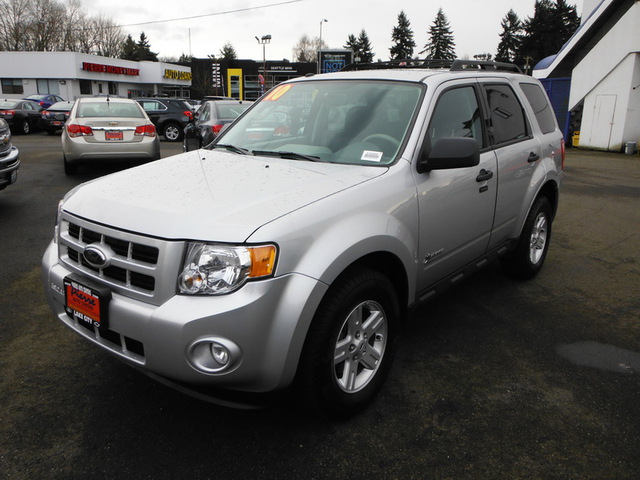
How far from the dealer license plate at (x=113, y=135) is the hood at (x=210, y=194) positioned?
7240 mm

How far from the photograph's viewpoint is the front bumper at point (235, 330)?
84.0 inches

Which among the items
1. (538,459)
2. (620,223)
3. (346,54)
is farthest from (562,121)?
(346,54)

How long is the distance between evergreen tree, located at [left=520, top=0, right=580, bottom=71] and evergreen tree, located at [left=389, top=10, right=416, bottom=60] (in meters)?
24.3

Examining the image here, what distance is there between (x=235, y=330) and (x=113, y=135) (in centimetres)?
884

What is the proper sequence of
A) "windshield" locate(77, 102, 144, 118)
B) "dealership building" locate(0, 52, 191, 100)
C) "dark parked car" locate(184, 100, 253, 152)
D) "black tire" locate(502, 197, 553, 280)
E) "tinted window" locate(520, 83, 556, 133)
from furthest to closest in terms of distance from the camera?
"dealership building" locate(0, 52, 191, 100), "dark parked car" locate(184, 100, 253, 152), "windshield" locate(77, 102, 144, 118), "tinted window" locate(520, 83, 556, 133), "black tire" locate(502, 197, 553, 280)

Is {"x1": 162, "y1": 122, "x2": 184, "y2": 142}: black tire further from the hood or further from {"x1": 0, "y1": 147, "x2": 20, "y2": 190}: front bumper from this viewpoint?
the hood

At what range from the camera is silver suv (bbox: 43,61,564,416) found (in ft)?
7.18

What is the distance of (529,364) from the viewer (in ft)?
11.0

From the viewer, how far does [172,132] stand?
20016 millimetres

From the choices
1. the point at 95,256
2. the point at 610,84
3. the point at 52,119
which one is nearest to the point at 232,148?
the point at 95,256

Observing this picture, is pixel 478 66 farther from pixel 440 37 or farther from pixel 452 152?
pixel 440 37

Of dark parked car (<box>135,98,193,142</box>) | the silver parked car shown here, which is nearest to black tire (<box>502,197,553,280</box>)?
the silver parked car

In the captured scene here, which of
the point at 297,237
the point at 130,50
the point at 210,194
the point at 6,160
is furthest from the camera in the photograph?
the point at 130,50

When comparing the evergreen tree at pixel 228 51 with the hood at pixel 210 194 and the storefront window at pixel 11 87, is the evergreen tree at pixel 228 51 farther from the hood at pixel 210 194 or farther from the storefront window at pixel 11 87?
the hood at pixel 210 194
